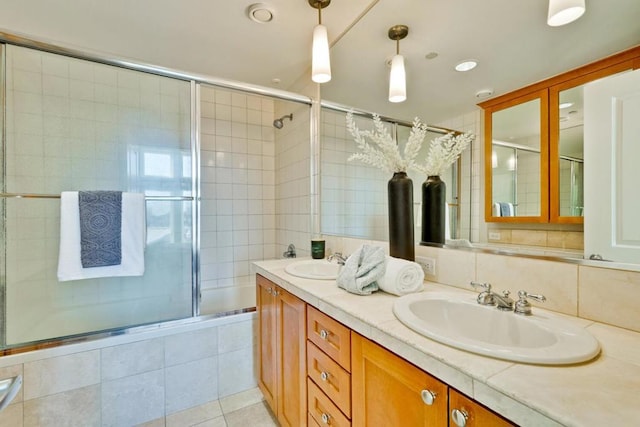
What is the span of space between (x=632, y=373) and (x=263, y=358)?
4.82 feet

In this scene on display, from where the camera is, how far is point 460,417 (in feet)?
1.72

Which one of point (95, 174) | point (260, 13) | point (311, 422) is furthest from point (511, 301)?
point (95, 174)

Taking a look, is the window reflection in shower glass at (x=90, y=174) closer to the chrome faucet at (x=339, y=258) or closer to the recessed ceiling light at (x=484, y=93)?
the chrome faucet at (x=339, y=258)


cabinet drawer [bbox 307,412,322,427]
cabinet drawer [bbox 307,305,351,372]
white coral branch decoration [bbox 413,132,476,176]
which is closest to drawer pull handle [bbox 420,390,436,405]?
cabinet drawer [bbox 307,305,351,372]

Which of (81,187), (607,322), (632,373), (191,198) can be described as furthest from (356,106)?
(81,187)

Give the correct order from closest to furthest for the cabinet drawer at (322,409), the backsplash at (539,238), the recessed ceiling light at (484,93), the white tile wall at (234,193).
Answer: the backsplash at (539,238) → the cabinet drawer at (322,409) → the recessed ceiling light at (484,93) → the white tile wall at (234,193)

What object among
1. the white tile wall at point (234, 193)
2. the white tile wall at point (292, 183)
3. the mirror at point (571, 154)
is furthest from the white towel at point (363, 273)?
the white tile wall at point (234, 193)

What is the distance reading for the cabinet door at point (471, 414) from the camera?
1.59 feet

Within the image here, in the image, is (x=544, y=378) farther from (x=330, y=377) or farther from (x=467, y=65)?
(x=467, y=65)

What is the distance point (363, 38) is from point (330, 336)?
5.28ft

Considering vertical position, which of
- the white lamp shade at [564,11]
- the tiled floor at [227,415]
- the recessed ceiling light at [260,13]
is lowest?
the tiled floor at [227,415]

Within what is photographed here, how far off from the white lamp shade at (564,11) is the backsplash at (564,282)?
0.72 m

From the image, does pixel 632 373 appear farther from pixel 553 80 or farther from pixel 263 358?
pixel 263 358

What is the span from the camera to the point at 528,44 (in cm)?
91
